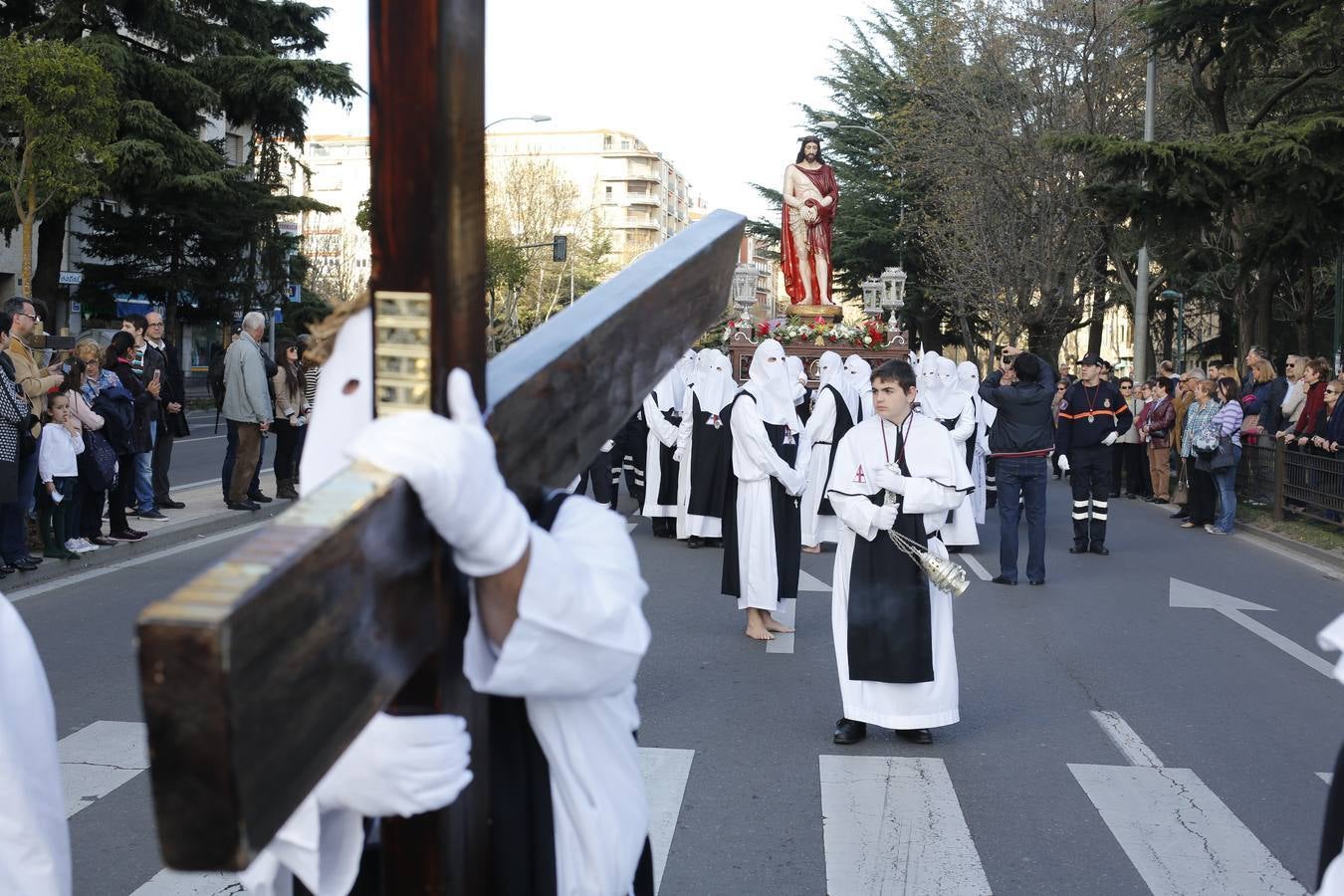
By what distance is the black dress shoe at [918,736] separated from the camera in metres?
6.43

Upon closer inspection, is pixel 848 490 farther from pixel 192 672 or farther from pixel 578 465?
pixel 192 672

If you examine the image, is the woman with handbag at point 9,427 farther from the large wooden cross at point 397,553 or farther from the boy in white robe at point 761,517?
the large wooden cross at point 397,553

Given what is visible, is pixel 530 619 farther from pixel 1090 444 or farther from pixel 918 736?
pixel 1090 444

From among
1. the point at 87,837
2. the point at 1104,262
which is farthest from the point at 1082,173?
the point at 87,837

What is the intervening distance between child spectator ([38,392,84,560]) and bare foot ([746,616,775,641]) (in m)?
5.42

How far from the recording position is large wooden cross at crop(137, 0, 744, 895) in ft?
3.23

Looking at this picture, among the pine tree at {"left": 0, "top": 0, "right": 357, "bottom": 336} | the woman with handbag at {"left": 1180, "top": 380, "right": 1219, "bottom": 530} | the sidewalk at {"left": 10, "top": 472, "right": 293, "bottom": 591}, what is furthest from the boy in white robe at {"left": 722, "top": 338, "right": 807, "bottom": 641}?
the pine tree at {"left": 0, "top": 0, "right": 357, "bottom": 336}

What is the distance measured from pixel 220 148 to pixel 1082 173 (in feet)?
73.6

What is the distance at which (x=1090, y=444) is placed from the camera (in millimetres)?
13906

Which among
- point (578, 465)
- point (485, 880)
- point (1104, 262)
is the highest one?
point (1104, 262)

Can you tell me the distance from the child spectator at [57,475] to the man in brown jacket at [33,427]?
0.52 feet

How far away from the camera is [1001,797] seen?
5551 mm

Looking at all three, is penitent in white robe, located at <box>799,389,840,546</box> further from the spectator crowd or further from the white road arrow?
the spectator crowd

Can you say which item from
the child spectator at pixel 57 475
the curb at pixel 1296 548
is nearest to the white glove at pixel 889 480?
the child spectator at pixel 57 475
